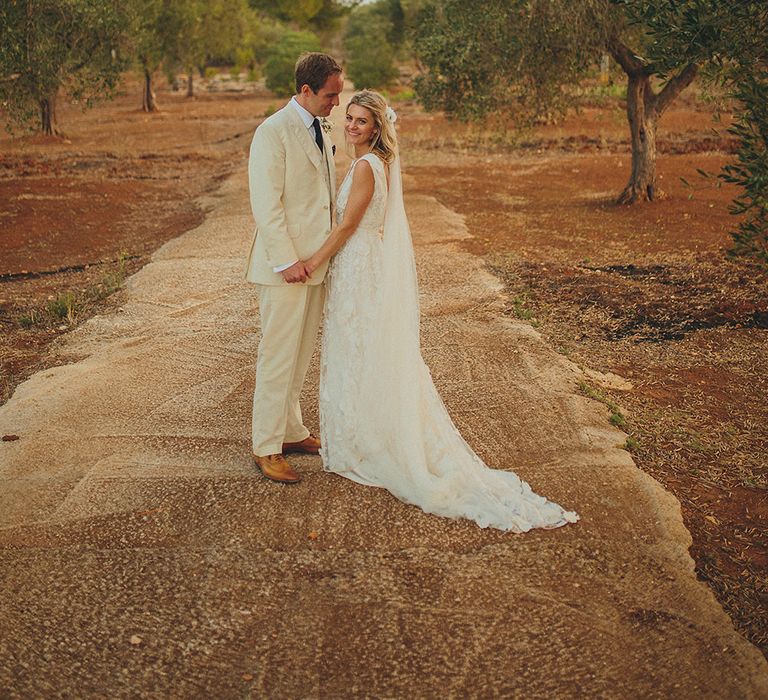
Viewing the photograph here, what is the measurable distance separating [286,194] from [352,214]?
14.4 inches

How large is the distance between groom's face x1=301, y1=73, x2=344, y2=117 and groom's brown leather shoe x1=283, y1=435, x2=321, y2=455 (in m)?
1.95

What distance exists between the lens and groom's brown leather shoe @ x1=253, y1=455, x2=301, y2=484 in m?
4.90

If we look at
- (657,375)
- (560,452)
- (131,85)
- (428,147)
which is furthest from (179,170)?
(131,85)

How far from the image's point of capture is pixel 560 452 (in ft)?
18.0

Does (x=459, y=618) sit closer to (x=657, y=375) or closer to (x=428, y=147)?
(x=657, y=375)

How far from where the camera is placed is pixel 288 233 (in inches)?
185

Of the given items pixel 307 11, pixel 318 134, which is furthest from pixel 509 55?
pixel 307 11

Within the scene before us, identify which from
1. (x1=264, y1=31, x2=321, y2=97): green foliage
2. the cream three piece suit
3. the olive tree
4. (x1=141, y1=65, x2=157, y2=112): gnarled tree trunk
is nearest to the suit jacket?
the cream three piece suit

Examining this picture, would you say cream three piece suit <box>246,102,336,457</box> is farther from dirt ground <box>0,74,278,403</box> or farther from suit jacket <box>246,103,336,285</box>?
dirt ground <box>0,74,278,403</box>

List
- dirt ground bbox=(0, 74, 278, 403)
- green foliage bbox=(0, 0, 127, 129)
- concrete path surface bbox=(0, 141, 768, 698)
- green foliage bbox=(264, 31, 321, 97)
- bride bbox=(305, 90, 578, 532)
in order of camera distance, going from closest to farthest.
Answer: concrete path surface bbox=(0, 141, 768, 698), bride bbox=(305, 90, 578, 532), dirt ground bbox=(0, 74, 278, 403), green foliage bbox=(0, 0, 127, 129), green foliage bbox=(264, 31, 321, 97)

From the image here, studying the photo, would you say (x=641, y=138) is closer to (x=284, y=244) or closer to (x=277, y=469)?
(x=284, y=244)

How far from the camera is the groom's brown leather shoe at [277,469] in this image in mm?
4902

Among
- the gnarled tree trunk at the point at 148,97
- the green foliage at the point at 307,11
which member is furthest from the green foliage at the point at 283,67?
the green foliage at the point at 307,11

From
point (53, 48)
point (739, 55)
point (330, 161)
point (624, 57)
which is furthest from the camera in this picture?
point (53, 48)
